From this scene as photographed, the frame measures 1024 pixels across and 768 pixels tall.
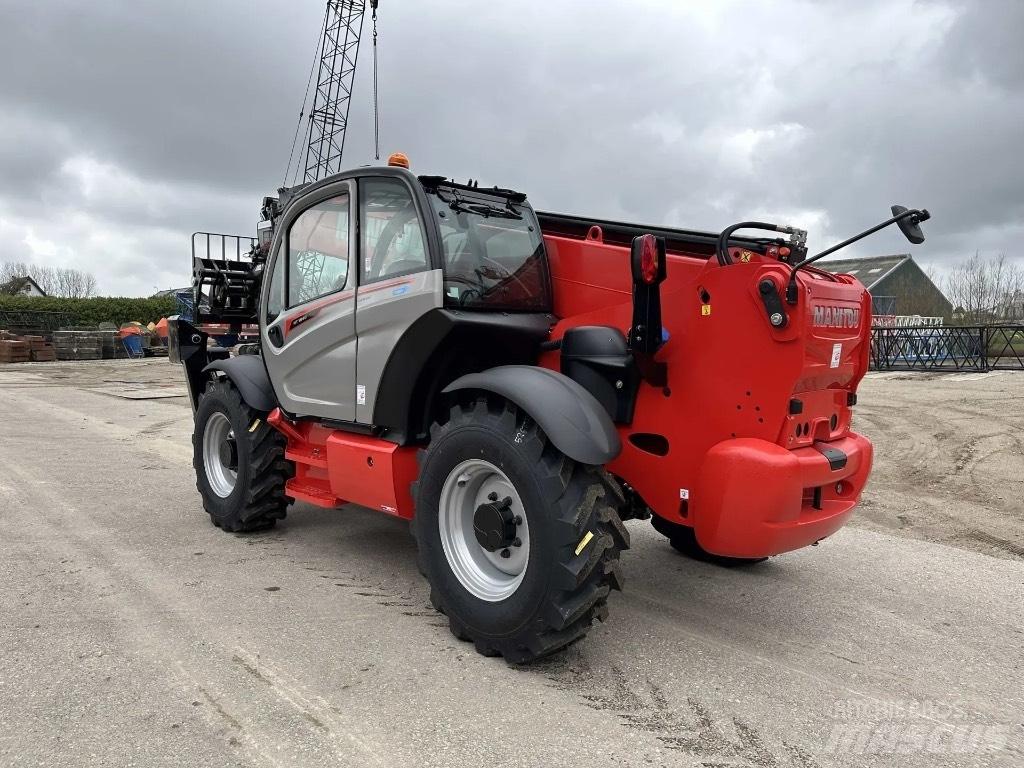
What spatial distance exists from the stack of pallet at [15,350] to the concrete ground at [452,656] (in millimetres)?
28353

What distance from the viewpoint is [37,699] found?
308 centimetres

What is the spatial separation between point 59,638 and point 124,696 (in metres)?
0.82

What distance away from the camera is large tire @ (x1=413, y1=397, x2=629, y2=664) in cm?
324

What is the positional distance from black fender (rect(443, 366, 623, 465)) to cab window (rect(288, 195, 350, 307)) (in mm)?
1566

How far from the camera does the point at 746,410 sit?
11.1 ft

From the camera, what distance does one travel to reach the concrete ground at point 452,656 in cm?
283

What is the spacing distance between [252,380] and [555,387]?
2.94 m

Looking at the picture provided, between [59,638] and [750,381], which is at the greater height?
[750,381]

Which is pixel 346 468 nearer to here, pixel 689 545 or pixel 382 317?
pixel 382 317

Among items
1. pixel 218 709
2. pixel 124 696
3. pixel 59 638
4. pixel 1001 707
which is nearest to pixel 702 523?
pixel 1001 707

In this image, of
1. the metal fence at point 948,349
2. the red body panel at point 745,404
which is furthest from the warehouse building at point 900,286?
the red body panel at point 745,404

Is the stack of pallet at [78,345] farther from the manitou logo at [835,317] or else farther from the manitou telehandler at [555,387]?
the manitou logo at [835,317]

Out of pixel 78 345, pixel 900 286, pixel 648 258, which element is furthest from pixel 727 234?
pixel 900 286

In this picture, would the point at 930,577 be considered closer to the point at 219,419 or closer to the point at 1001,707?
the point at 1001,707
